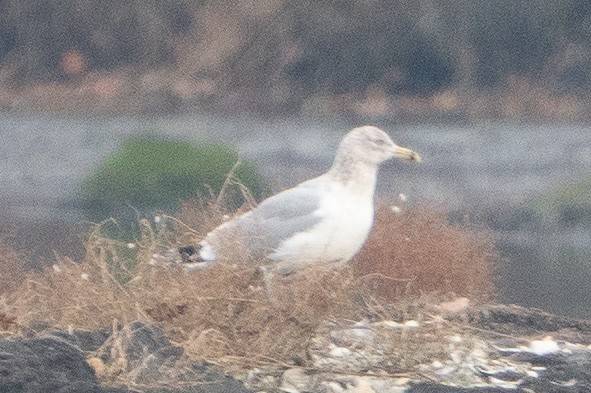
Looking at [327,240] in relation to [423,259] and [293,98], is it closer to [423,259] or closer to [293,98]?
[423,259]

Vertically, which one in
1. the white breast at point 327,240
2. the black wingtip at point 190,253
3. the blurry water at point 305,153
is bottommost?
the black wingtip at point 190,253

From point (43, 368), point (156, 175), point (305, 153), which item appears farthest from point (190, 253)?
point (305, 153)

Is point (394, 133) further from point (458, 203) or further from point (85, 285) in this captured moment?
point (85, 285)

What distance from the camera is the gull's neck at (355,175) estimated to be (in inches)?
275

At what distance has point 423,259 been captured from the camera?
807cm

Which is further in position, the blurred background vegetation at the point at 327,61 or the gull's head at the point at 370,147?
the blurred background vegetation at the point at 327,61

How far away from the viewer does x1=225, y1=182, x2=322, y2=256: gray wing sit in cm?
669

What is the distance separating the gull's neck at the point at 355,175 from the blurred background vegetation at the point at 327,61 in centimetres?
1200

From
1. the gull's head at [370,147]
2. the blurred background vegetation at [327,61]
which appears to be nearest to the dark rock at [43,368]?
the gull's head at [370,147]

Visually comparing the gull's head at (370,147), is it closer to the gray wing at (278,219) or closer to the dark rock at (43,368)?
the gray wing at (278,219)

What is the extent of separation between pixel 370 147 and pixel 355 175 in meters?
0.18

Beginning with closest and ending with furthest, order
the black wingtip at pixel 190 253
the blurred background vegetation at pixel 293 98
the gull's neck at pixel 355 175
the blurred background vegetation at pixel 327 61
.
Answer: the black wingtip at pixel 190 253 → the gull's neck at pixel 355 175 → the blurred background vegetation at pixel 293 98 → the blurred background vegetation at pixel 327 61

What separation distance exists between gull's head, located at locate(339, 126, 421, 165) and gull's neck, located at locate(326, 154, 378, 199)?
25 millimetres

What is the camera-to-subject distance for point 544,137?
1797cm
